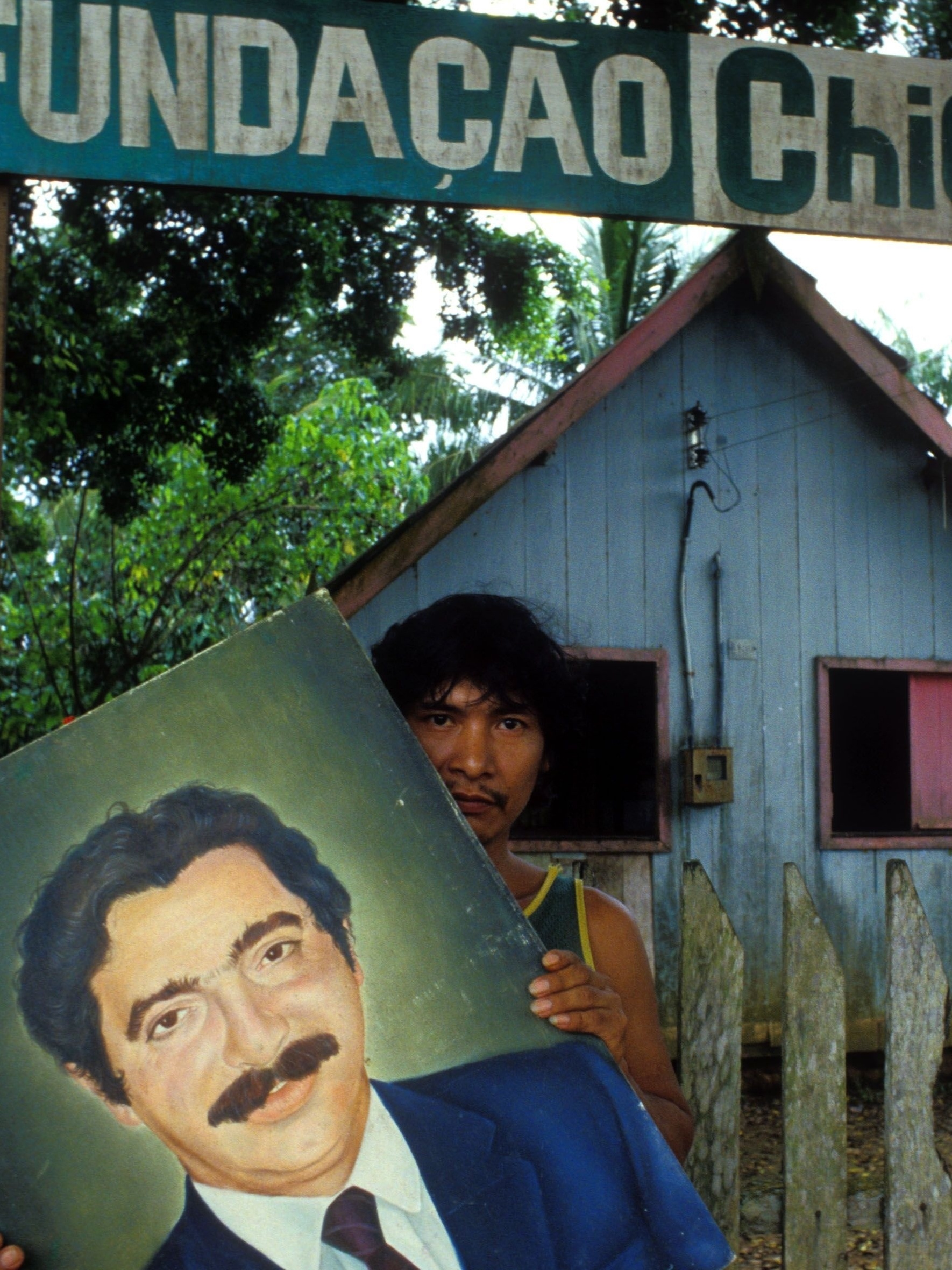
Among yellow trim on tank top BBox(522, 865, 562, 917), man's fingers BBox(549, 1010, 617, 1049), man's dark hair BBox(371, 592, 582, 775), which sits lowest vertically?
man's fingers BBox(549, 1010, 617, 1049)

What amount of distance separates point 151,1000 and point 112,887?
0.44 ft

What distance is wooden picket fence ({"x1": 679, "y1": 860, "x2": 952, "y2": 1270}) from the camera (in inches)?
109

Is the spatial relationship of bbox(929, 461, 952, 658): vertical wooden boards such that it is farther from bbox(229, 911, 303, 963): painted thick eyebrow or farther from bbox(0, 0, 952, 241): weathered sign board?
bbox(229, 911, 303, 963): painted thick eyebrow

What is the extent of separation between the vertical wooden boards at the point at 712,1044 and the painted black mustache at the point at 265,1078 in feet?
4.98

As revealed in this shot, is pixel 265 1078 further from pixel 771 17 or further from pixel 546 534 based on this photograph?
pixel 771 17

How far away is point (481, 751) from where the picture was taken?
5.75ft

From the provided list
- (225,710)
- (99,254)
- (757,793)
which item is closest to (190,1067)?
(225,710)

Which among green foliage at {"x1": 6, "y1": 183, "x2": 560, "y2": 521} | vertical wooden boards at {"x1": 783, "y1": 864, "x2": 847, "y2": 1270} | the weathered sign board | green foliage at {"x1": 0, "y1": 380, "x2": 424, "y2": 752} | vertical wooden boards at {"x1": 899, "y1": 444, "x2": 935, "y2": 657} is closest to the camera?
the weathered sign board

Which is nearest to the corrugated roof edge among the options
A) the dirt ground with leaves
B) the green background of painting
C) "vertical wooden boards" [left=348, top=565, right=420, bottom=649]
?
"vertical wooden boards" [left=348, top=565, right=420, bottom=649]

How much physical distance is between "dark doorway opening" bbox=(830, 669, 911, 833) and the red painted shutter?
2.77ft

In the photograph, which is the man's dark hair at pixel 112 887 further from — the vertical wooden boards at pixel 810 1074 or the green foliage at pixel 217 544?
the green foliage at pixel 217 544

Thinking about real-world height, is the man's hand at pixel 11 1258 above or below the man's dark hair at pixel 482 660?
below

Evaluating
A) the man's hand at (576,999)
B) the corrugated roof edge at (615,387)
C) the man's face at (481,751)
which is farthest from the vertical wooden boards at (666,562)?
the man's hand at (576,999)

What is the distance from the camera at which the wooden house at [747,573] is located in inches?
275
